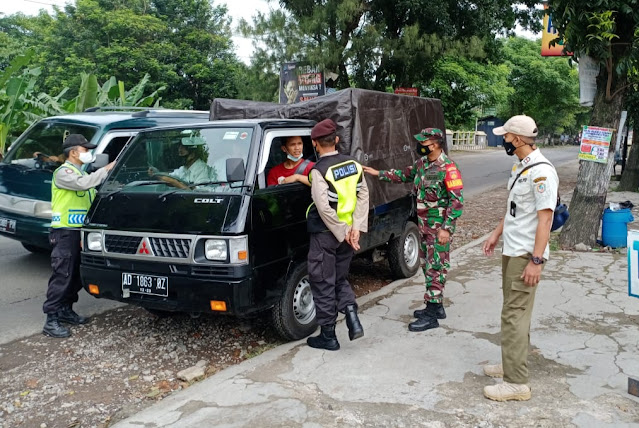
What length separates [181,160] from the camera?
4914mm

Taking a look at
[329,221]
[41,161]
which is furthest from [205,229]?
[41,161]

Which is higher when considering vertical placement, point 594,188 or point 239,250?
point 594,188

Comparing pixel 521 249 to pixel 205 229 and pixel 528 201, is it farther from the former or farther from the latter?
pixel 205 229

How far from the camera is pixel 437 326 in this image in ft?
16.9

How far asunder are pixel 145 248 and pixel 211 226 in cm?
61

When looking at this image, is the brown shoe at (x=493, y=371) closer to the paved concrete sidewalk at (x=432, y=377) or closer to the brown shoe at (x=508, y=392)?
the paved concrete sidewalk at (x=432, y=377)

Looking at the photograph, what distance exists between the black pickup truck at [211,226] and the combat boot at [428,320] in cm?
92

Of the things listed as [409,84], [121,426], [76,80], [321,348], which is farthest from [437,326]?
[76,80]

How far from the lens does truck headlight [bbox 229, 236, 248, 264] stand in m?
4.12

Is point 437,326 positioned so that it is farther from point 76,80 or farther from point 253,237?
point 76,80

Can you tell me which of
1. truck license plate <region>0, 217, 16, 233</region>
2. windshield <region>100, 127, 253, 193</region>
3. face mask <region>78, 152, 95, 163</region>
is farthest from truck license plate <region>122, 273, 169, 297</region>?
truck license plate <region>0, 217, 16, 233</region>

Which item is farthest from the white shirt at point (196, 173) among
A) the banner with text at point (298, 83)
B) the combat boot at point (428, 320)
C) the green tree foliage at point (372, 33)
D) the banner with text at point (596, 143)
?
the green tree foliage at point (372, 33)

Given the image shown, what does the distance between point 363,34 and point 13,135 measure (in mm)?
10964

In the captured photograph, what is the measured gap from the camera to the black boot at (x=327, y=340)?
15.1 ft
